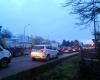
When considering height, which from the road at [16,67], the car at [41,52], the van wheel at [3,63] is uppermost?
the car at [41,52]

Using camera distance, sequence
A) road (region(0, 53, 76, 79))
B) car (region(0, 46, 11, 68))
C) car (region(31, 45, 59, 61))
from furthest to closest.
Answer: car (region(31, 45, 59, 61)) → car (region(0, 46, 11, 68)) → road (region(0, 53, 76, 79))

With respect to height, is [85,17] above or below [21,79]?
above

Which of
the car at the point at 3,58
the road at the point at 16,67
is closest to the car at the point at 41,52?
the road at the point at 16,67

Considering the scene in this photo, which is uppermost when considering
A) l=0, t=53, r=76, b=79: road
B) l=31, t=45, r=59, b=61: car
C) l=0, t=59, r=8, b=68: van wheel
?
l=31, t=45, r=59, b=61: car

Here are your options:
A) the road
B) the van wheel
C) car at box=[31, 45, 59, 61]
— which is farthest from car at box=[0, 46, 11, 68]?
car at box=[31, 45, 59, 61]

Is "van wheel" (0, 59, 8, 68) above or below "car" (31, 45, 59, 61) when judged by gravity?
below

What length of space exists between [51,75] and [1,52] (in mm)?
7086

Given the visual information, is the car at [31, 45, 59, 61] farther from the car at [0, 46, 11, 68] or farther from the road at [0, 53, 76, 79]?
the car at [0, 46, 11, 68]

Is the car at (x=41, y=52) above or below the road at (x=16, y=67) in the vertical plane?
above

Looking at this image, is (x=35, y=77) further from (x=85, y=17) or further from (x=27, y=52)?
(x=27, y=52)

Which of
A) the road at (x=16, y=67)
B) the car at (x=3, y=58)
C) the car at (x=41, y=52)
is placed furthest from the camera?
the car at (x=41, y=52)

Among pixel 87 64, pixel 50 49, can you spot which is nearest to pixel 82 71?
pixel 87 64

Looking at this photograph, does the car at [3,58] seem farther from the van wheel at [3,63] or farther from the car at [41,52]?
the car at [41,52]

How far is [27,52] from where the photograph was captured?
1960 inches
